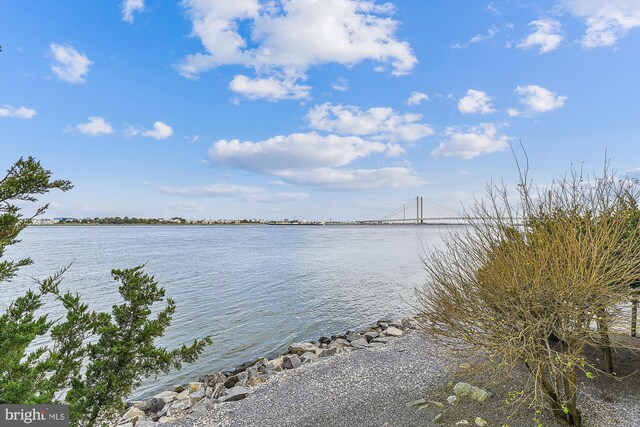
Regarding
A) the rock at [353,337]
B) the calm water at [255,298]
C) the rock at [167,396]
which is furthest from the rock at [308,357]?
the rock at [167,396]

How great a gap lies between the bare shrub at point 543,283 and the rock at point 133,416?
18.5 feet

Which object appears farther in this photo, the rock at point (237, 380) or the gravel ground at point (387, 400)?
the rock at point (237, 380)

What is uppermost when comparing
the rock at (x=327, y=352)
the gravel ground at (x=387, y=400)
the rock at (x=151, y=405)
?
the gravel ground at (x=387, y=400)

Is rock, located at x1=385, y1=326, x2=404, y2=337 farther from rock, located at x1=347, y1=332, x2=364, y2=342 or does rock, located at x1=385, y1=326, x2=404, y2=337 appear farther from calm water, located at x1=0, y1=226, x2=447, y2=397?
calm water, located at x1=0, y1=226, x2=447, y2=397

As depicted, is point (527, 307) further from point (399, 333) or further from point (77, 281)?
point (77, 281)

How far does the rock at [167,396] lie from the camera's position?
287 inches

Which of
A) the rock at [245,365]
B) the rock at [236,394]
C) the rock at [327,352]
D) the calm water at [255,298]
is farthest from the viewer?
the calm water at [255,298]

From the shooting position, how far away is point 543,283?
13.2 ft

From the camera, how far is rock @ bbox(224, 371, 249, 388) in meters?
7.71

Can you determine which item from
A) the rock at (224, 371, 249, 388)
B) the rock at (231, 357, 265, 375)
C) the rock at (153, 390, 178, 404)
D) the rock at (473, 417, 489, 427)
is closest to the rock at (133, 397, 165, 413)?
the rock at (153, 390, 178, 404)

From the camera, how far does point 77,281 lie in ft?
69.1

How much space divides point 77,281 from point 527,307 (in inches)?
948

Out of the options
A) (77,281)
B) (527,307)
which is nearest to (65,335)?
(527,307)

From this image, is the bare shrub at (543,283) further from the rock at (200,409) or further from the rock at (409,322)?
the rock at (409,322)
